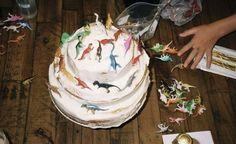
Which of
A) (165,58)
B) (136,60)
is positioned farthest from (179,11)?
(136,60)

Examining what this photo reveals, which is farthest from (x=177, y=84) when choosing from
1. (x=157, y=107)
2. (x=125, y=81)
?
(x=125, y=81)

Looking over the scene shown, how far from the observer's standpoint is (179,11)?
1670 millimetres

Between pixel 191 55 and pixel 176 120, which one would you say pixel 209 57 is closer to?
pixel 191 55

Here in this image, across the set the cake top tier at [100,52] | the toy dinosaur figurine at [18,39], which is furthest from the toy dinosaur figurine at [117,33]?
the toy dinosaur figurine at [18,39]

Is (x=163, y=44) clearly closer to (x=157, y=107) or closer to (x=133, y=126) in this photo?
(x=157, y=107)

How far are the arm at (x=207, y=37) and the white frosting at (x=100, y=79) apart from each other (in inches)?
23.2

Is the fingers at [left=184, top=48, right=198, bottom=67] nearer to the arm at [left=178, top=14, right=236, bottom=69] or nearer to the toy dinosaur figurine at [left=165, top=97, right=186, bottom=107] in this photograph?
the arm at [left=178, top=14, right=236, bottom=69]

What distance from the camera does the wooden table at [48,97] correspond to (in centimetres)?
132

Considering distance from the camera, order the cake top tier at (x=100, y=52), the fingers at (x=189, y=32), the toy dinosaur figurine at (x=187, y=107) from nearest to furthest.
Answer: the cake top tier at (x=100, y=52)
the toy dinosaur figurine at (x=187, y=107)
the fingers at (x=189, y=32)

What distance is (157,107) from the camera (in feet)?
4.66

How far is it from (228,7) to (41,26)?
1088 millimetres

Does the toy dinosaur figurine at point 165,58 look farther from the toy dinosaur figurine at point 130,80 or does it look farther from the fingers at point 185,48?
the toy dinosaur figurine at point 130,80

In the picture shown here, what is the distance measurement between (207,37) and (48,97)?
31.9 inches

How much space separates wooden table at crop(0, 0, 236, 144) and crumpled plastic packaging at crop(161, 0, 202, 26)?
0.11ft
